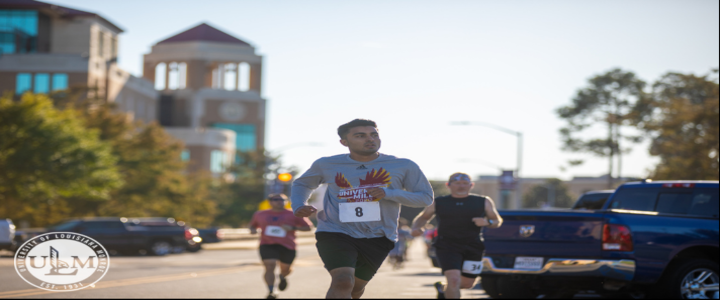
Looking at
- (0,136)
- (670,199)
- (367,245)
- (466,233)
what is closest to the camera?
(367,245)

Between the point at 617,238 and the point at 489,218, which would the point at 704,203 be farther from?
the point at 489,218

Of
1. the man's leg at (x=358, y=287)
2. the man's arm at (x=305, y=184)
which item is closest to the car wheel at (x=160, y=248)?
the man's leg at (x=358, y=287)

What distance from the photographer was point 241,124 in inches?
4279

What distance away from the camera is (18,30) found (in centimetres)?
7319

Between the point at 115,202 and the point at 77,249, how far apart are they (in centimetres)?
4074

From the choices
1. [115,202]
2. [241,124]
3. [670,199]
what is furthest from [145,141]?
[241,124]

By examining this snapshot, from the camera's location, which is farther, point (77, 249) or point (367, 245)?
point (77, 249)

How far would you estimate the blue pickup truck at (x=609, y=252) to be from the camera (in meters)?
9.77

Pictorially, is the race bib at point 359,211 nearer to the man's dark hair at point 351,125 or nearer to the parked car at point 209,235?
the man's dark hair at point 351,125

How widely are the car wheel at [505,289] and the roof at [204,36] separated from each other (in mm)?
98123

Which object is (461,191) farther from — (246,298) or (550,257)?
(246,298)

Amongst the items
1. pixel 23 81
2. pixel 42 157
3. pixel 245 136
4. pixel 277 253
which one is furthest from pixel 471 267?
pixel 245 136

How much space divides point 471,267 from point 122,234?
22.3 metres

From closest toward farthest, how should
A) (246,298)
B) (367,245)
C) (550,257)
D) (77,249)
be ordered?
(367,245), (77,249), (550,257), (246,298)
